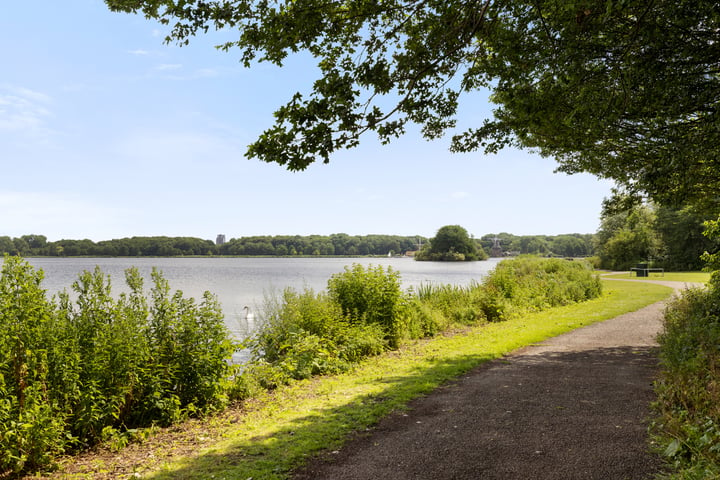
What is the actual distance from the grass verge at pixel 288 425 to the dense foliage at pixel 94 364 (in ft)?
1.22

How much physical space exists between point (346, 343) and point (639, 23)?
24.4 feet

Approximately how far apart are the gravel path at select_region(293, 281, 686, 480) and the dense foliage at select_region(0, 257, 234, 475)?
2.44 m

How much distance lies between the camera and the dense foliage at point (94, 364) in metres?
4.42

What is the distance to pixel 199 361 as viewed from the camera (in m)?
6.04

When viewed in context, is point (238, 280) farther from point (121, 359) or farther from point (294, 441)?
point (294, 441)

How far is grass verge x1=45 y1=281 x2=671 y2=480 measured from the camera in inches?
178

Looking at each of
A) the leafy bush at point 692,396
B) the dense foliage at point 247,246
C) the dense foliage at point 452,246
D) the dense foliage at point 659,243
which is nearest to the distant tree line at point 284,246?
the dense foliage at point 247,246

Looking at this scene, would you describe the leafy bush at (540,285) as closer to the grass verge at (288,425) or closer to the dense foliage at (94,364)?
the grass verge at (288,425)

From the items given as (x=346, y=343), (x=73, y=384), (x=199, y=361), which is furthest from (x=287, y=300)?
(x=73, y=384)

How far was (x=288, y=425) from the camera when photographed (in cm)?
566

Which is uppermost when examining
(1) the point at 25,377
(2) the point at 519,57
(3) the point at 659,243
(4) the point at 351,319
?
(2) the point at 519,57

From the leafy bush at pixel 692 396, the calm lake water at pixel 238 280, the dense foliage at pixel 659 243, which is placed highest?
the dense foliage at pixel 659 243

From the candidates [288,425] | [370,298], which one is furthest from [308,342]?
[288,425]

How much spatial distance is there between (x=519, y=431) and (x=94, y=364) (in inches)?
193
